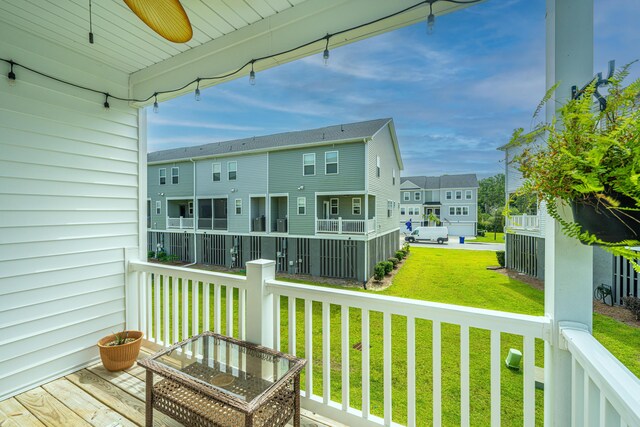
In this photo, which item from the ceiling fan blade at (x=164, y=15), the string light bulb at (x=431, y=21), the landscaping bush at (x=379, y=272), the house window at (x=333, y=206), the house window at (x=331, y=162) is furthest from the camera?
the house window at (x=333, y=206)

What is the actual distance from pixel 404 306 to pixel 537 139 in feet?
3.02

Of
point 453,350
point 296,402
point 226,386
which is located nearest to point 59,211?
point 226,386

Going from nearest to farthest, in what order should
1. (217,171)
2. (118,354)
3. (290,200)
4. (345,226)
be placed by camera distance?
(118,354)
(345,226)
(290,200)
(217,171)

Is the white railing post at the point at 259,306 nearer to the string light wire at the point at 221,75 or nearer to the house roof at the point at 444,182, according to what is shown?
the string light wire at the point at 221,75

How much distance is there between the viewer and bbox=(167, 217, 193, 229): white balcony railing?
10908mm

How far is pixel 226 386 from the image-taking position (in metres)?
1.40

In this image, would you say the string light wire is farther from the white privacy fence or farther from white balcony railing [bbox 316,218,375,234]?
white balcony railing [bbox 316,218,375,234]

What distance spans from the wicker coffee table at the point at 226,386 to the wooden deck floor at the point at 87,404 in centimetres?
26

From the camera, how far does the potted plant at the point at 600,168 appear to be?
28.0 inches

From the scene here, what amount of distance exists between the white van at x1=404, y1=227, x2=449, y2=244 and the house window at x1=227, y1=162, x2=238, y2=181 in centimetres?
991

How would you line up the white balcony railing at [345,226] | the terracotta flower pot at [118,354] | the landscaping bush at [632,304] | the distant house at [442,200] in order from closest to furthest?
the landscaping bush at [632,304], the terracotta flower pot at [118,354], the white balcony railing at [345,226], the distant house at [442,200]

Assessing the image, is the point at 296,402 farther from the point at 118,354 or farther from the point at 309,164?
the point at 309,164

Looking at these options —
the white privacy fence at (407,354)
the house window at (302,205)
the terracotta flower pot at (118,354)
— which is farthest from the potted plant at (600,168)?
the house window at (302,205)

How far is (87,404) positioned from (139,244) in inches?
52.0
